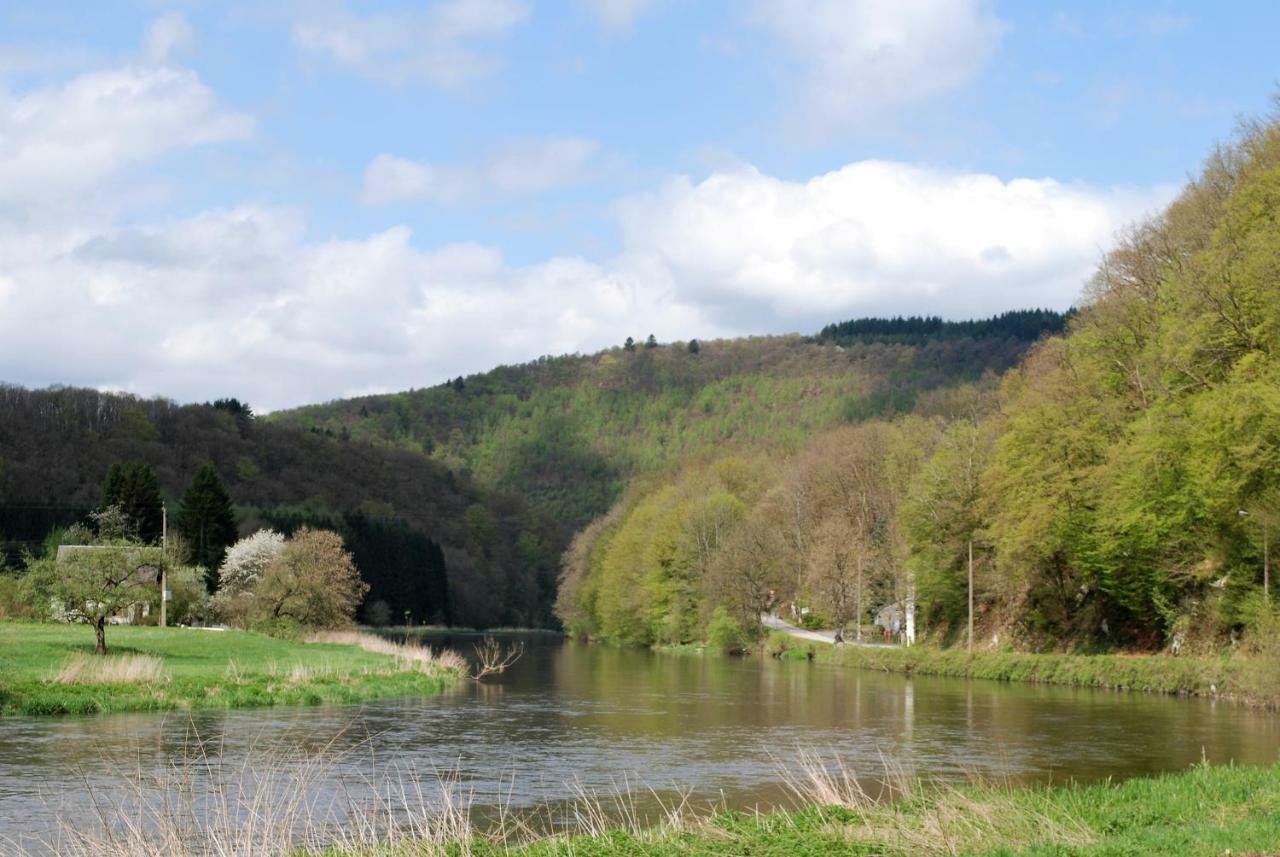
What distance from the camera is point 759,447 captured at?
144750 millimetres

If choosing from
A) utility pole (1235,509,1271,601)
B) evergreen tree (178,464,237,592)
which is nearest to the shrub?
evergreen tree (178,464,237,592)

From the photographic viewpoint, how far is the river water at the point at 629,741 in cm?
2473

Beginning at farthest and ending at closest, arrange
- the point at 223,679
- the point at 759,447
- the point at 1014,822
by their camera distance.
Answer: the point at 759,447
the point at 223,679
the point at 1014,822

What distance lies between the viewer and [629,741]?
33844 mm

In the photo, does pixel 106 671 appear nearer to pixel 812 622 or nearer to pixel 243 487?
pixel 812 622

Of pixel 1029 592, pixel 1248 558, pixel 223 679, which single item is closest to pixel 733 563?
pixel 1029 592

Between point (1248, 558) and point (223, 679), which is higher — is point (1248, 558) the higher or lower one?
the higher one

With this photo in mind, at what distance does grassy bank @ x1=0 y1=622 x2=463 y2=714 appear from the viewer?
37688 mm

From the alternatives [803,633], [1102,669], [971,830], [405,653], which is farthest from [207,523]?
[971,830]

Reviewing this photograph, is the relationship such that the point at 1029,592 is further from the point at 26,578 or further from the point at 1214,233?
the point at 26,578

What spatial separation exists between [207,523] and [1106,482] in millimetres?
61979

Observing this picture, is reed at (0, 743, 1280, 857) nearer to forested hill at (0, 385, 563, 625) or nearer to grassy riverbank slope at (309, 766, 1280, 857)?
grassy riverbank slope at (309, 766, 1280, 857)

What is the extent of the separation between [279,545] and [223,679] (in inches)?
1639

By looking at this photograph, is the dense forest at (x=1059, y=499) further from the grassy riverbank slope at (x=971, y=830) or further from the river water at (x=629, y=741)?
the grassy riverbank slope at (x=971, y=830)
